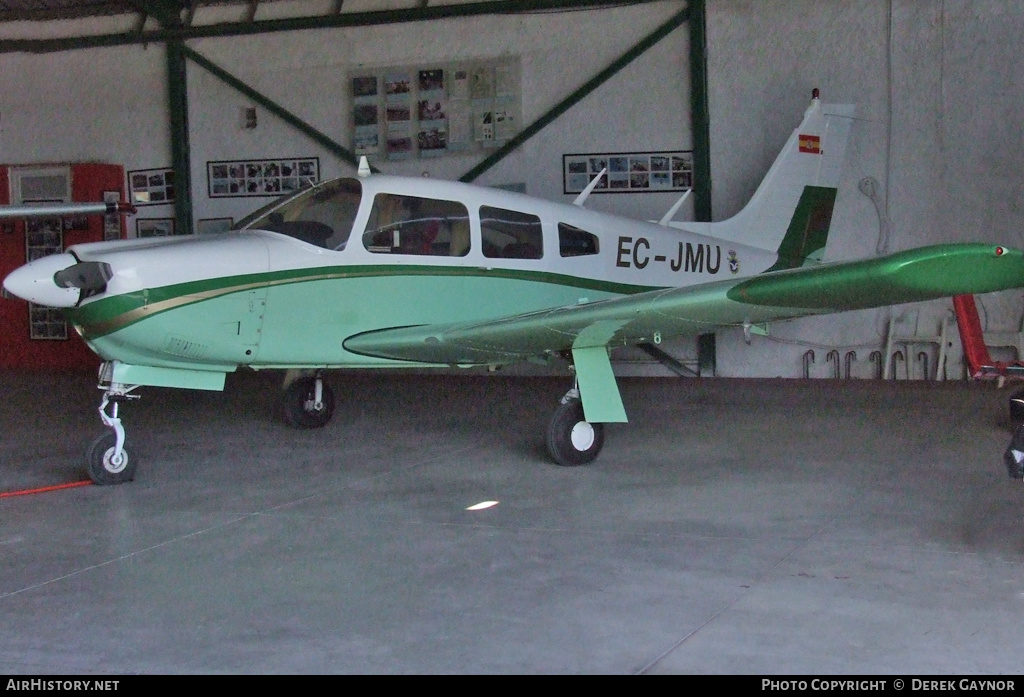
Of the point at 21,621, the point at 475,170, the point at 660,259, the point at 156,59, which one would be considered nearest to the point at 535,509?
the point at 21,621

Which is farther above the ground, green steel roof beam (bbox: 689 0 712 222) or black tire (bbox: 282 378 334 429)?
green steel roof beam (bbox: 689 0 712 222)

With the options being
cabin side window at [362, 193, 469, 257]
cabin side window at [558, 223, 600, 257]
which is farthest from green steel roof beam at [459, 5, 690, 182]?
cabin side window at [362, 193, 469, 257]

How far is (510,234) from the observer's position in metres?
7.20

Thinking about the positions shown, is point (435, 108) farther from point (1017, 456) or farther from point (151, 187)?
point (1017, 456)

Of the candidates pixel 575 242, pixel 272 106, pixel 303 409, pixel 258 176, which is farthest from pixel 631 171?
pixel 303 409

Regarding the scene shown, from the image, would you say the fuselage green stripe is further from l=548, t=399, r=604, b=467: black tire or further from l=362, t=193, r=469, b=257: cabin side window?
l=548, t=399, r=604, b=467: black tire

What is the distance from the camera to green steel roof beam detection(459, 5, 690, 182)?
11.0 m

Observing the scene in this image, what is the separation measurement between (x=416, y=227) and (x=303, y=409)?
209 centimetres

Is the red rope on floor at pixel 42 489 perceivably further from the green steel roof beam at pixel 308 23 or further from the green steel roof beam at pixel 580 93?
the green steel roof beam at pixel 308 23

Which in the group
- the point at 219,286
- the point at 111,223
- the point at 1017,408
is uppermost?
the point at 111,223

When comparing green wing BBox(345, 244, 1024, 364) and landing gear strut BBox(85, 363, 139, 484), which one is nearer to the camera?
green wing BBox(345, 244, 1024, 364)

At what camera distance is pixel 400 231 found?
6.75 m

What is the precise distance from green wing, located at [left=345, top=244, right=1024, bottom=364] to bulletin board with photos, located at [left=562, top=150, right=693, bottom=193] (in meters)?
4.79

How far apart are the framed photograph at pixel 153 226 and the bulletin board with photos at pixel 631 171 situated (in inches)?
196
